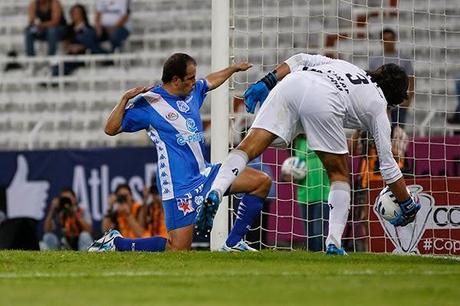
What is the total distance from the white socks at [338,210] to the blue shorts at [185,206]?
4.68 ft

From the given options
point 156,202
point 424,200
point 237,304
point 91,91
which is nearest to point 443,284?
point 237,304

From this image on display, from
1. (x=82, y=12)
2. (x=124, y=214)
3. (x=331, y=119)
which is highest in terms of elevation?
(x=82, y=12)

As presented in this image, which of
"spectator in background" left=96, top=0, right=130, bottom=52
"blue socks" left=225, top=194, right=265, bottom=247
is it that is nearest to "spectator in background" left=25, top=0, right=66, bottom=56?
"spectator in background" left=96, top=0, right=130, bottom=52

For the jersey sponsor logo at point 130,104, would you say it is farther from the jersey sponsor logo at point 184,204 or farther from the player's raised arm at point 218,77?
the jersey sponsor logo at point 184,204

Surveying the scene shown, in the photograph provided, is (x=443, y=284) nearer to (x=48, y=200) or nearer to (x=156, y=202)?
(x=156, y=202)

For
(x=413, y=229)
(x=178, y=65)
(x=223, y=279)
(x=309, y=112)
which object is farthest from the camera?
(x=413, y=229)

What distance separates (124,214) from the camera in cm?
1550

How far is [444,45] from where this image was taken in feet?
42.0

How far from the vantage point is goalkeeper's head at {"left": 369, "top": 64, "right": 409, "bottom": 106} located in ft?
31.3

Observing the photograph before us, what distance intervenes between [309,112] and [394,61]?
3613 millimetres

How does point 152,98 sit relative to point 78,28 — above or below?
below

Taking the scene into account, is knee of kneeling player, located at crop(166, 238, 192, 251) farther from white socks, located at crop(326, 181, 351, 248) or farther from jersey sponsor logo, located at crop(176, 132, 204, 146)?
white socks, located at crop(326, 181, 351, 248)

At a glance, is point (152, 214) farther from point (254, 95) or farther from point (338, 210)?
point (338, 210)

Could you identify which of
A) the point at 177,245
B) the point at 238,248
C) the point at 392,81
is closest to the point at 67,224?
the point at 177,245
